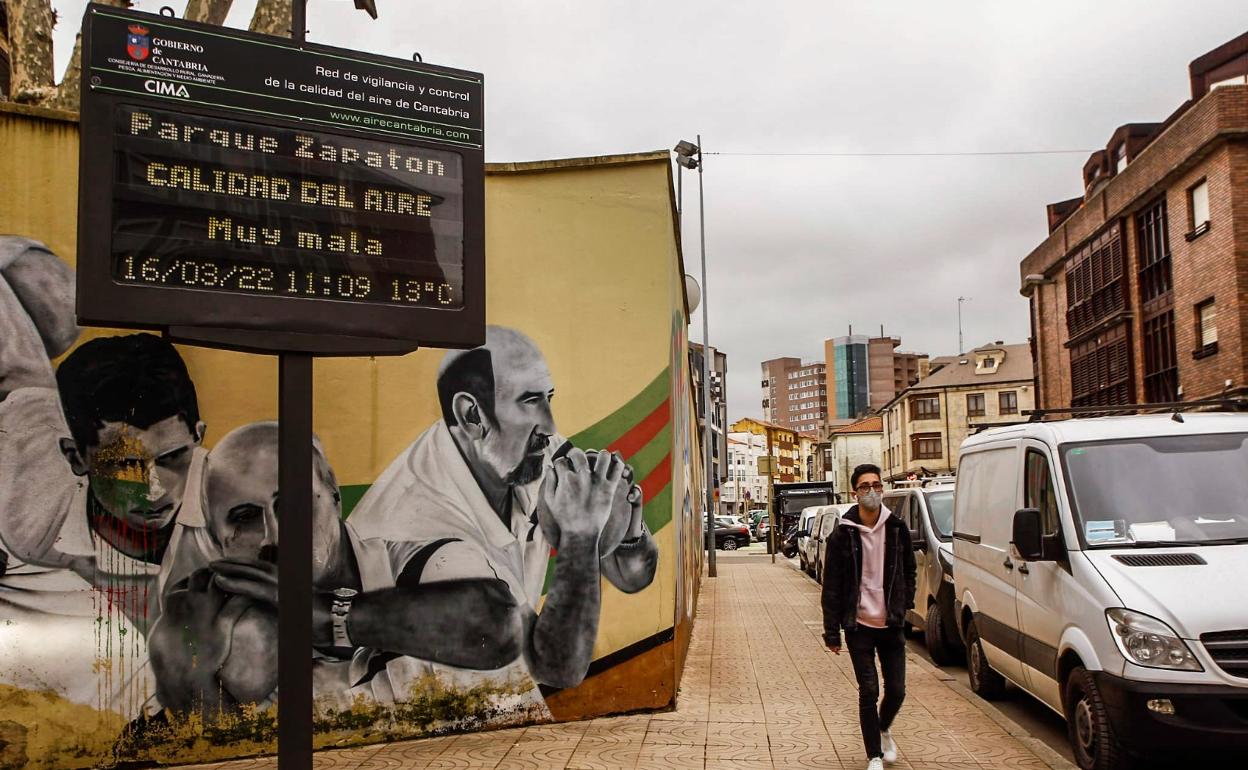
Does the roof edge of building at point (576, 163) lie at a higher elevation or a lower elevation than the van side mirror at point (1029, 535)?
higher

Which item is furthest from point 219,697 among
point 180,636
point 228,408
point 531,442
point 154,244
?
point 154,244

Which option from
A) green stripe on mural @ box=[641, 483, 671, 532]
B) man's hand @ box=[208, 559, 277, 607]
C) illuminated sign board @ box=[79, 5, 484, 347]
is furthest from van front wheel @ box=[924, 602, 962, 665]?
illuminated sign board @ box=[79, 5, 484, 347]

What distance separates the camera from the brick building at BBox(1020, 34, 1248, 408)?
86.3 feet

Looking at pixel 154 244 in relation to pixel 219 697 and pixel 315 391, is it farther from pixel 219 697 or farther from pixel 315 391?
pixel 219 697

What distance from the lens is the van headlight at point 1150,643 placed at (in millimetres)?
5676

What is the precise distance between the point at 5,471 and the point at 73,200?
1.81 meters

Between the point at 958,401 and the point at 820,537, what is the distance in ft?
159

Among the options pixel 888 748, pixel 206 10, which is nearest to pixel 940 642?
pixel 888 748

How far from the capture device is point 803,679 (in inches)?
400

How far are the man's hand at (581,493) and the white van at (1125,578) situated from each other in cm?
286

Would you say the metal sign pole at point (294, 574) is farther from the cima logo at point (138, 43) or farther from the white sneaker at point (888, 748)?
the white sneaker at point (888, 748)

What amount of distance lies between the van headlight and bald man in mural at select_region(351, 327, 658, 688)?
337 centimetres

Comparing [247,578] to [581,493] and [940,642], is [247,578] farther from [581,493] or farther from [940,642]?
[940,642]

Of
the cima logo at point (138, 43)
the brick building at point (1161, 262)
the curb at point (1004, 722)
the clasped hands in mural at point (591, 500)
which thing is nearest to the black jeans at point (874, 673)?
the curb at point (1004, 722)
